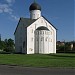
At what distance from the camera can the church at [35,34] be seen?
234 ft

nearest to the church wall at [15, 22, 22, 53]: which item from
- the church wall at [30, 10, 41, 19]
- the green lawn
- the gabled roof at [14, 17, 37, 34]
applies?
the gabled roof at [14, 17, 37, 34]

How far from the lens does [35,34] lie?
7225 centimetres

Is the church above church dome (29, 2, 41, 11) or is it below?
below

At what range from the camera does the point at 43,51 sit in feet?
233

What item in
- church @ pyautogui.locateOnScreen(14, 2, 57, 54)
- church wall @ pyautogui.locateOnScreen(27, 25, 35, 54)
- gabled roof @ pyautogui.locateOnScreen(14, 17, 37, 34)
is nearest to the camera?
church wall @ pyautogui.locateOnScreen(27, 25, 35, 54)

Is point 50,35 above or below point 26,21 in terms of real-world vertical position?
below

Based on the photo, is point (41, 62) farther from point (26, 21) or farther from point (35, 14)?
point (35, 14)

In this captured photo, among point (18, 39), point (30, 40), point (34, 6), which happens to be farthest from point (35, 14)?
point (30, 40)

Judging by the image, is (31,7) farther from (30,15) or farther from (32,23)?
(32,23)

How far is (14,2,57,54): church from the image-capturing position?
71188 mm

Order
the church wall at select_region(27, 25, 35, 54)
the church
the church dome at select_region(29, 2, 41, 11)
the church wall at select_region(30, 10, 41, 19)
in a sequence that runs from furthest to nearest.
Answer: the church wall at select_region(30, 10, 41, 19)
the church dome at select_region(29, 2, 41, 11)
the church
the church wall at select_region(27, 25, 35, 54)

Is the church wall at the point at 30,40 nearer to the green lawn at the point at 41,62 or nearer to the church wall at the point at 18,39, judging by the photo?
the church wall at the point at 18,39

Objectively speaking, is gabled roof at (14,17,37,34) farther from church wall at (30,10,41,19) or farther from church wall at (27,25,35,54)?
church wall at (30,10,41,19)

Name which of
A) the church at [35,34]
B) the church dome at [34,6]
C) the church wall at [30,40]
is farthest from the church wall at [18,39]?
the church dome at [34,6]
